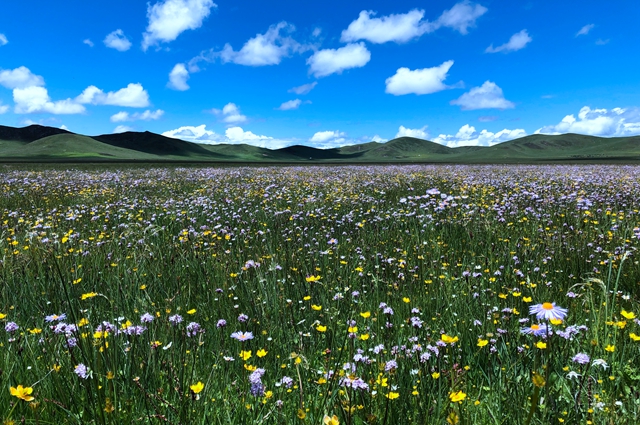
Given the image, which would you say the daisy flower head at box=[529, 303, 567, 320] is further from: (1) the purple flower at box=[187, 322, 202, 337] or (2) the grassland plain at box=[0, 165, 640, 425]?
(1) the purple flower at box=[187, 322, 202, 337]

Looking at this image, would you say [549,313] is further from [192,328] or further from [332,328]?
[192,328]

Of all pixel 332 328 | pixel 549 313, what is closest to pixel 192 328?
pixel 332 328

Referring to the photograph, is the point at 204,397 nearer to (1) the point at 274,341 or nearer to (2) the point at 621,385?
(1) the point at 274,341

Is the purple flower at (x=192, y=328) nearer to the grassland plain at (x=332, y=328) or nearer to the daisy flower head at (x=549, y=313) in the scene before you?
the grassland plain at (x=332, y=328)

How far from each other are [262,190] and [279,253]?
7659 mm

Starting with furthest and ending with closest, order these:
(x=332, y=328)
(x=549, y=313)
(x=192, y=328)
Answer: (x=332, y=328), (x=192, y=328), (x=549, y=313)

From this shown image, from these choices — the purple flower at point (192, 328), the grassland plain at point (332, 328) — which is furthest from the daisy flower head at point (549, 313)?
the purple flower at point (192, 328)

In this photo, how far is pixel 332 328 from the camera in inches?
119

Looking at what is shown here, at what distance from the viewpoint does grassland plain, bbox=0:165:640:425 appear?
2129 millimetres

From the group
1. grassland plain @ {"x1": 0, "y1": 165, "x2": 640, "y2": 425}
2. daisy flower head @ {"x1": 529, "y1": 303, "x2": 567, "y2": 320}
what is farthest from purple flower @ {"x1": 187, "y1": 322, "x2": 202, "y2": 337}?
daisy flower head @ {"x1": 529, "y1": 303, "x2": 567, "y2": 320}

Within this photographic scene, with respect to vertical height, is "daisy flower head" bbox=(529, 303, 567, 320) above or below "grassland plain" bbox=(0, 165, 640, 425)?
above

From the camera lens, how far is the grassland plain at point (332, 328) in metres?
2.13

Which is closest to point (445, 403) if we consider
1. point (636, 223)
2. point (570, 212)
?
point (636, 223)

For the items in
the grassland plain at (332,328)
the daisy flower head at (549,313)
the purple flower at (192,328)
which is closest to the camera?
the daisy flower head at (549,313)
